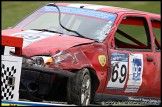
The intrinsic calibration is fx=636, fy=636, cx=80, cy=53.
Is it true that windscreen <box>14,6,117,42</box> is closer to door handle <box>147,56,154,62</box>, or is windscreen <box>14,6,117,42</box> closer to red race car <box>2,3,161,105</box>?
red race car <box>2,3,161,105</box>

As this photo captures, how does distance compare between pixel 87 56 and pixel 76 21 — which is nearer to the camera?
pixel 87 56

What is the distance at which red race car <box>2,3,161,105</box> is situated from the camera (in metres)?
7.59

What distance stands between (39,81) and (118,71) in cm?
162

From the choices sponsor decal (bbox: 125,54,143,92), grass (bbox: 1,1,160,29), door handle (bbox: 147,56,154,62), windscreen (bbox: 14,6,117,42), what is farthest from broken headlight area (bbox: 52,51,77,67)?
grass (bbox: 1,1,160,29)

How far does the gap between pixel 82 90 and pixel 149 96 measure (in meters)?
2.24

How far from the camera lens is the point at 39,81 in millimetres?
7520

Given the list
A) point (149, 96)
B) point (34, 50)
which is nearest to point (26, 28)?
point (34, 50)

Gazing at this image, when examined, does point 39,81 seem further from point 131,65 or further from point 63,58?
point 131,65

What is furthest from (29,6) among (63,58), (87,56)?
(63,58)

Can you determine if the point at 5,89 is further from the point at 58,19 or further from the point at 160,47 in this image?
the point at 160,47

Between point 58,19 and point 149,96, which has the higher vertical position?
point 58,19

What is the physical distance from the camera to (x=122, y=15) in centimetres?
929

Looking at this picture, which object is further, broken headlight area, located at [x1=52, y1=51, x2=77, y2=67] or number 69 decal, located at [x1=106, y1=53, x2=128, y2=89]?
number 69 decal, located at [x1=106, y1=53, x2=128, y2=89]

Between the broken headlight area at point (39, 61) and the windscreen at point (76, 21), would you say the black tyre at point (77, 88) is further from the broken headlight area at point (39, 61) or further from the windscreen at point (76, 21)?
the windscreen at point (76, 21)
